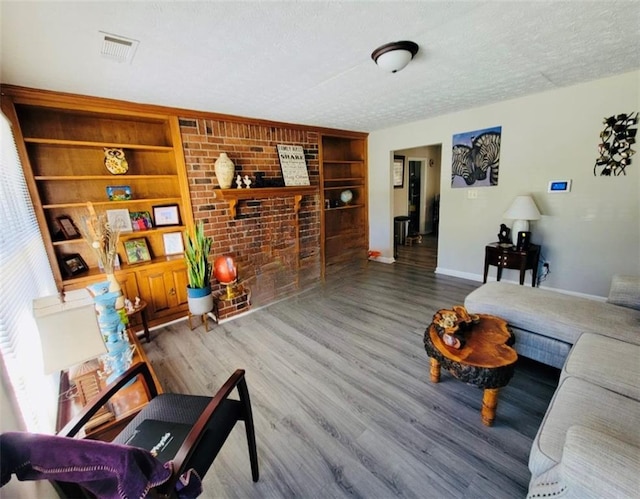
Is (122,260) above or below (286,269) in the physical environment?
above

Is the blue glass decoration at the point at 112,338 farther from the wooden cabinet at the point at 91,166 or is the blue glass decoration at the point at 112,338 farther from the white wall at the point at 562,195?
the white wall at the point at 562,195

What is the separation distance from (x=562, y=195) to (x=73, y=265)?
5.22 metres

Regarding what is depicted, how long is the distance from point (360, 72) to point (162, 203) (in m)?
2.50

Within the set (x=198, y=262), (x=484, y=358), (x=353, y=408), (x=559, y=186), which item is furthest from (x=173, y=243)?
(x=559, y=186)

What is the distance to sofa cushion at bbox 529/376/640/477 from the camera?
1.07 meters

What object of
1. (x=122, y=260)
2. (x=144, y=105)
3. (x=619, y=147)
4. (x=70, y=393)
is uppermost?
(x=144, y=105)

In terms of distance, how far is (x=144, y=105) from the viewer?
8.61ft

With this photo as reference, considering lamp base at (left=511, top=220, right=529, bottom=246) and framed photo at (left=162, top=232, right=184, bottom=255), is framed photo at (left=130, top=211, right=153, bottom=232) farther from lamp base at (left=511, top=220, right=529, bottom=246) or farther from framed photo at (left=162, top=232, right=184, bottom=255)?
lamp base at (left=511, top=220, right=529, bottom=246)

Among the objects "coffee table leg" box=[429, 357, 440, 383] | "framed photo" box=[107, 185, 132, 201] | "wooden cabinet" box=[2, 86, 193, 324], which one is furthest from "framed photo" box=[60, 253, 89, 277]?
"coffee table leg" box=[429, 357, 440, 383]

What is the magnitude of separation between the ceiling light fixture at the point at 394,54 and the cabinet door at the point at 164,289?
8.95ft

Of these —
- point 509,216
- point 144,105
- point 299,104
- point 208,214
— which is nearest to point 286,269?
point 208,214

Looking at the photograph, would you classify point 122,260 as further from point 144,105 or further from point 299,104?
point 299,104

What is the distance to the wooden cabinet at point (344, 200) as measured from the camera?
4.62 metres

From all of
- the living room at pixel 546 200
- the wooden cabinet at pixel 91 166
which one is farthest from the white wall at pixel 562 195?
the wooden cabinet at pixel 91 166
